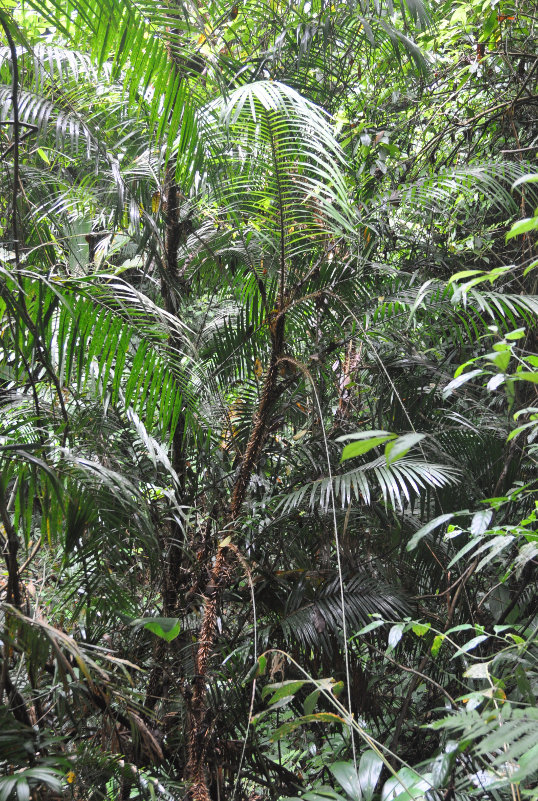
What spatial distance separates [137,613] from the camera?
1958 mm

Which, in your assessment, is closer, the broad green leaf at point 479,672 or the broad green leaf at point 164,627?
the broad green leaf at point 479,672

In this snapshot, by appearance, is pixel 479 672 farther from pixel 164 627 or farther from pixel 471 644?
pixel 164 627

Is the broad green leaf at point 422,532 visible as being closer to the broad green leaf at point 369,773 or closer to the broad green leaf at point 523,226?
the broad green leaf at point 369,773

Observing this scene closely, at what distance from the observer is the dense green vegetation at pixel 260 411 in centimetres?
155

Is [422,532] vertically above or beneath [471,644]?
above

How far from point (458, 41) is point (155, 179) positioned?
1.47m

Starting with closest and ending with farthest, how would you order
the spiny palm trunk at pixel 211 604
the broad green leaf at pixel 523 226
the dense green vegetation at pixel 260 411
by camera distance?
the broad green leaf at pixel 523 226
the dense green vegetation at pixel 260 411
the spiny palm trunk at pixel 211 604

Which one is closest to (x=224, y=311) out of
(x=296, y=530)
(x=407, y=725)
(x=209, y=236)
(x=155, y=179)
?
(x=209, y=236)

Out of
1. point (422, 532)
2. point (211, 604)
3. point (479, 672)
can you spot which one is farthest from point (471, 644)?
point (211, 604)

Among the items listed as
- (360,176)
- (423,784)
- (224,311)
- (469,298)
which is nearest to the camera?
(423,784)

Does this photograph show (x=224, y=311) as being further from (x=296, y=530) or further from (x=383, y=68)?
(x=383, y=68)

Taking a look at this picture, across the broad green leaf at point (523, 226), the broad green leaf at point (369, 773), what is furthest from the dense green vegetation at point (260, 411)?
the broad green leaf at point (523, 226)

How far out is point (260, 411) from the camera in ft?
6.27

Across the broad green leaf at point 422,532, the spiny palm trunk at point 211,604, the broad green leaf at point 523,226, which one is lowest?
the spiny palm trunk at point 211,604
